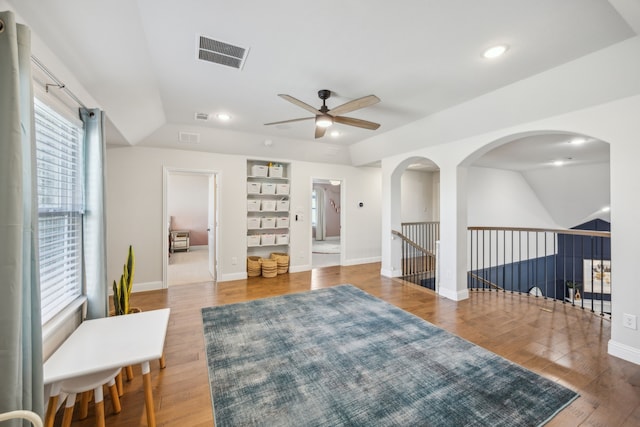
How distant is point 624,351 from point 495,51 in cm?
296

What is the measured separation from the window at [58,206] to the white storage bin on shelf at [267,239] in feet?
11.1

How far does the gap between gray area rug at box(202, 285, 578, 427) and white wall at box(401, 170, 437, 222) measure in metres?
4.83

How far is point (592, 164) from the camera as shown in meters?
6.28

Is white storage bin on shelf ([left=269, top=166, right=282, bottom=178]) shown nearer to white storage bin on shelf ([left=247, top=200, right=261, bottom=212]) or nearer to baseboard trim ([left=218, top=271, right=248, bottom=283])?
white storage bin on shelf ([left=247, top=200, right=261, bottom=212])

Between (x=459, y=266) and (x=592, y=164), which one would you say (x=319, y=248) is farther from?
(x=592, y=164)

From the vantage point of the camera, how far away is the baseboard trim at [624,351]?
238 cm

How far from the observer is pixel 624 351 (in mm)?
2439

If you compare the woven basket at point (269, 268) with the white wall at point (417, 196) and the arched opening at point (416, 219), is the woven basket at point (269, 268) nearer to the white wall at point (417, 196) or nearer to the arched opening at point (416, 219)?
the arched opening at point (416, 219)

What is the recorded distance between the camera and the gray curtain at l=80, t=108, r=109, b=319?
219cm

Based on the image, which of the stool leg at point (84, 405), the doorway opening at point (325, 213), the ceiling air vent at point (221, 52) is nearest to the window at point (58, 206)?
the stool leg at point (84, 405)

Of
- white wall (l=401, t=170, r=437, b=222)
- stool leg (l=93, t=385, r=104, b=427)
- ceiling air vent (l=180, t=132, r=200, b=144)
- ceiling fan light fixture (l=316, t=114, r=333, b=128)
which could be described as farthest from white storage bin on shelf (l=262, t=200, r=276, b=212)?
stool leg (l=93, t=385, r=104, b=427)

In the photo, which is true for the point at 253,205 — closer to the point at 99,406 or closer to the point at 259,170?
the point at 259,170

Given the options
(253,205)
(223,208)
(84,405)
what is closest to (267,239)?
(253,205)

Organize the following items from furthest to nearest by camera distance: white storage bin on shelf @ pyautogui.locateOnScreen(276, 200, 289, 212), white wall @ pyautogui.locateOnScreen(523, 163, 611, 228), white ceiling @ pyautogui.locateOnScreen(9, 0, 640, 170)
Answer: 1. white wall @ pyautogui.locateOnScreen(523, 163, 611, 228)
2. white storage bin on shelf @ pyautogui.locateOnScreen(276, 200, 289, 212)
3. white ceiling @ pyautogui.locateOnScreen(9, 0, 640, 170)
